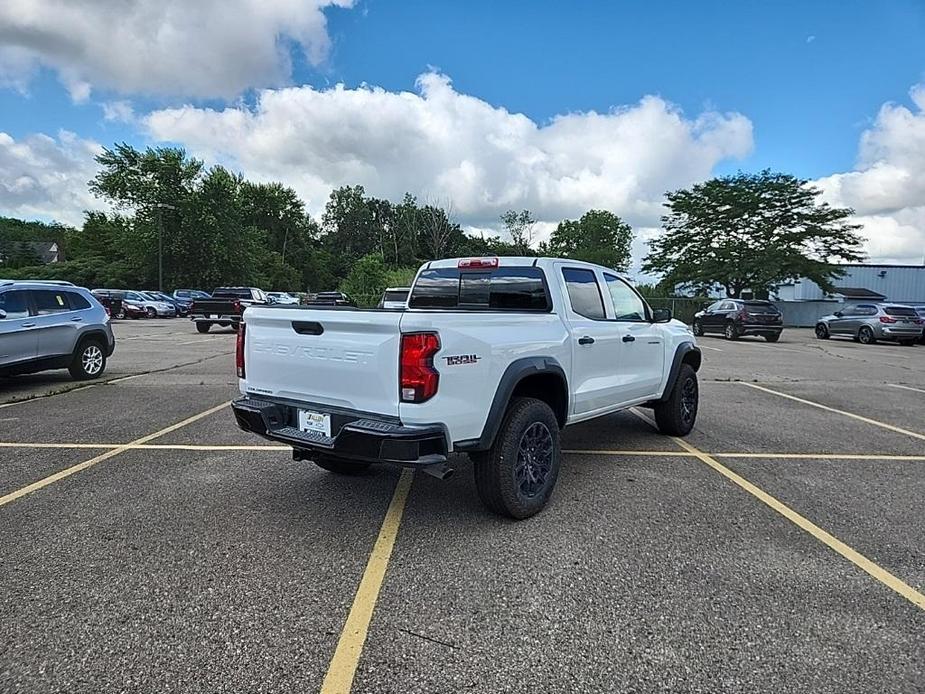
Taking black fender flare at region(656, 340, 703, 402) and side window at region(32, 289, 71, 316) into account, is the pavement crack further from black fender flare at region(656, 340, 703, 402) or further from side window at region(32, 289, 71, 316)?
side window at region(32, 289, 71, 316)

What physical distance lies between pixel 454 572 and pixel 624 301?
10.8 ft

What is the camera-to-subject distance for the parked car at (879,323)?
70.0ft

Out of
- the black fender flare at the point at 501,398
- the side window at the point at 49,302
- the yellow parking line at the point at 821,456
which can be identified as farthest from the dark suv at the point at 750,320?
the side window at the point at 49,302

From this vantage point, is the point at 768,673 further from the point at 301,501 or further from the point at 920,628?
the point at 301,501

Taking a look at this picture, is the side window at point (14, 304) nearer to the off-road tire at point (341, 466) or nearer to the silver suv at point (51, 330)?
the silver suv at point (51, 330)

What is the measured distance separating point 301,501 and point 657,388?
142 inches

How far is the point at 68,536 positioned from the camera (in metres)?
3.68

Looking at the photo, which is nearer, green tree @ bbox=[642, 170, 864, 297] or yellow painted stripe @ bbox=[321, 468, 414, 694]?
yellow painted stripe @ bbox=[321, 468, 414, 694]

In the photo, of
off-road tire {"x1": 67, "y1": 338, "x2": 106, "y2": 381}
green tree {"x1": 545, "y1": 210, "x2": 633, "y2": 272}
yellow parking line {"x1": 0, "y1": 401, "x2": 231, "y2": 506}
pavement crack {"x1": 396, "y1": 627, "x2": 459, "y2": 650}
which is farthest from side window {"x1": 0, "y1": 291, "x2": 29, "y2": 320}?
green tree {"x1": 545, "y1": 210, "x2": 633, "y2": 272}

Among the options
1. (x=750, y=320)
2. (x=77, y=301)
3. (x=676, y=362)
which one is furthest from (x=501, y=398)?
(x=750, y=320)

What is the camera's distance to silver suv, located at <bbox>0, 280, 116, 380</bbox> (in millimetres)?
8484

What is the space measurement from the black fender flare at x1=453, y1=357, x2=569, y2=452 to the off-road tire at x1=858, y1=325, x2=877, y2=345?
23.4 metres

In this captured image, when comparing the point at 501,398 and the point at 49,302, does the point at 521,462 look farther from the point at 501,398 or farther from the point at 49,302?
the point at 49,302

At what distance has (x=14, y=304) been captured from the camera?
8539 mm
